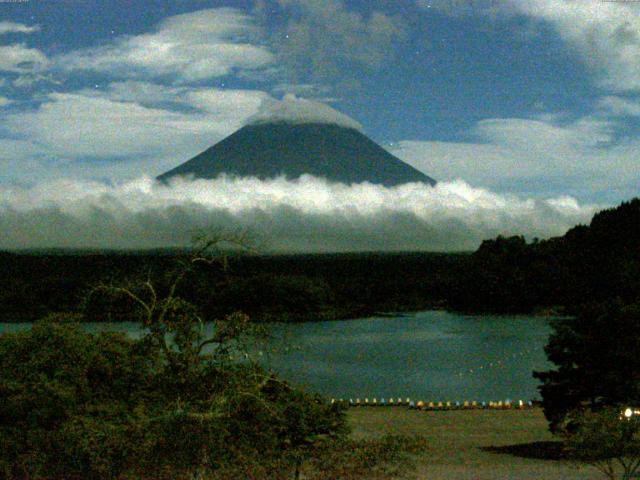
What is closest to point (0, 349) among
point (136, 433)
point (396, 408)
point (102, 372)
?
point (102, 372)

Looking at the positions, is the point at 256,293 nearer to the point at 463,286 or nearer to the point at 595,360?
the point at 463,286

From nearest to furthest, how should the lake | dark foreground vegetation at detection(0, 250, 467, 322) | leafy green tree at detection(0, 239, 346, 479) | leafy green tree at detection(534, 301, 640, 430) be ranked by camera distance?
leafy green tree at detection(0, 239, 346, 479), leafy green tree at detection(534, 301, 640, 430), the lake, dark foreground vegetation at detection(0, 250, 467, 322)

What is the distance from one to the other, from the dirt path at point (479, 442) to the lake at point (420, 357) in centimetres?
462

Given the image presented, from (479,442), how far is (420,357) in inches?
1399

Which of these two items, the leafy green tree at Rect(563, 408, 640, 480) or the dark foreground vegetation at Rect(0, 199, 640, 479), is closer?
the dark foreground vegetation at Rect(0, 199, 640, 479)

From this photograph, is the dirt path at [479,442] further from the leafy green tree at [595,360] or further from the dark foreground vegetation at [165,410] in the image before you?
the dark foreground vegetation at [165,410]

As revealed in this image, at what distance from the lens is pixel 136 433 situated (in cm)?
1130

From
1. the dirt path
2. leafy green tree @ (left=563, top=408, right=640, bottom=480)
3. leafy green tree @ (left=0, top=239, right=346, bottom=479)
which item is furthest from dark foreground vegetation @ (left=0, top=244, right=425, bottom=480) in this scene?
the dirt path

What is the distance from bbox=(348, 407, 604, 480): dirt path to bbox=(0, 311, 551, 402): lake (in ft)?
15.2

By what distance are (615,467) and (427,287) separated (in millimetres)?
86896

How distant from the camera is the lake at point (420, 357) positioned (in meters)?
42.2

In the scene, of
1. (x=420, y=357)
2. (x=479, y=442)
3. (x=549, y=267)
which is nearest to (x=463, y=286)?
(x=549, y=267)

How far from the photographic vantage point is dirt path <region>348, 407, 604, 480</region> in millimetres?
16281

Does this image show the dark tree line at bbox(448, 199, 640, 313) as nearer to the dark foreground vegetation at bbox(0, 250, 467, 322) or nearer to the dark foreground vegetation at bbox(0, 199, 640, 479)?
the dark foreground vegetation at bbox(0, 250, 467, 322)
